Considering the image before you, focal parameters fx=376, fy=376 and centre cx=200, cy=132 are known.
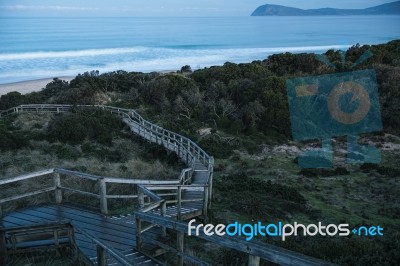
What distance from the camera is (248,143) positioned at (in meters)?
20.2

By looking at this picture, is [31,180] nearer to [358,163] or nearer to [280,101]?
[358,163]

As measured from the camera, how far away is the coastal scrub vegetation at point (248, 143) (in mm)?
10242

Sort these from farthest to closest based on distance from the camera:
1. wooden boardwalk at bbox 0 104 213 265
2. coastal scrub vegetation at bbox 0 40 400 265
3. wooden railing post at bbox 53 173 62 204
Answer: coastal scrub vegetation at bbox 0 40 400 265 < wooden railing post at bbox 53 173 62 204 < wooden boardwalk at bbox 0 104 213 265

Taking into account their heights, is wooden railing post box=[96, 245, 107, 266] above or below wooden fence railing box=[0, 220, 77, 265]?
above

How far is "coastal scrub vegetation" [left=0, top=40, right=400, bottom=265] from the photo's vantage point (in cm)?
1024

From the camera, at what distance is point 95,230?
690 centimetres

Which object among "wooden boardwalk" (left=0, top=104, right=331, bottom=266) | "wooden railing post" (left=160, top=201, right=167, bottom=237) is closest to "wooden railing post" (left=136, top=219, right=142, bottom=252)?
"wooden boardwalk" (left=0, top=104, right=331, bottom=266)

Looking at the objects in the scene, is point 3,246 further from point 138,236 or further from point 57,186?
point 57,186

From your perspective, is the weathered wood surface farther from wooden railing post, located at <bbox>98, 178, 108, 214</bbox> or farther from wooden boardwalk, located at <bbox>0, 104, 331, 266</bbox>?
wooden railing post, located at <bbox>98, 178, 108, 214</bbox>

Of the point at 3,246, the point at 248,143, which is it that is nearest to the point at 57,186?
the point at 3,246

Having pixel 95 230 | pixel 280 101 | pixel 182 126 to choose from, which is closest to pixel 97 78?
pixel 182 126

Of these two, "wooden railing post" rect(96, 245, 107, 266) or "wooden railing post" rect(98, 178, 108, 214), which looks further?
"wooden railing post" rect(98, 178, 108, 214)

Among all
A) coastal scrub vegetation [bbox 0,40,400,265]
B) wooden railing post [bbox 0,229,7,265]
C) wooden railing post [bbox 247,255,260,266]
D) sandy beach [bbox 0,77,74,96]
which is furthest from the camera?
Result: sandy beach [bbox 0,77,74,96]

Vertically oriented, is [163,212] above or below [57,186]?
below
